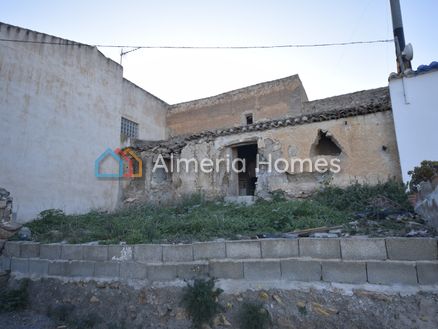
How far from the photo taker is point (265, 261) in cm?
395

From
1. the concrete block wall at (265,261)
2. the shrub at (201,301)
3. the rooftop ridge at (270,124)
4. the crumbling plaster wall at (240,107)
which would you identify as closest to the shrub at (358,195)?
the rooftop ridge at (270,124)

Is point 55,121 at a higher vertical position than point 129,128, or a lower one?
lower

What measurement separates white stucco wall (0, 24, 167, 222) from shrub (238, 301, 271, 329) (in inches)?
326

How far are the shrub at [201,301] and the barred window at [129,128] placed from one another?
1078 cm

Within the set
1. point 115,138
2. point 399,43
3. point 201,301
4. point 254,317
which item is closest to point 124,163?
point 115,138

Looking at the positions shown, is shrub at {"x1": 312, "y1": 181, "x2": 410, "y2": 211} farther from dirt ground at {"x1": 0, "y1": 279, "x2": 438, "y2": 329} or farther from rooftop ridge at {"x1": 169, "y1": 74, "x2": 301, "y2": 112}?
rooftop ridge at {"x1": 169, "y1": 74, "x2": 301, "y2": 112}

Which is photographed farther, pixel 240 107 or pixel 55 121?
pixel 240 107

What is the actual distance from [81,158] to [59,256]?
6.38 metres

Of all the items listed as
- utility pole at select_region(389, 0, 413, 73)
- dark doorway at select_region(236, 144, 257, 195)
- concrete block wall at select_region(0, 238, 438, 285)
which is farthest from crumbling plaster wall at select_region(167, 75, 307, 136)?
concrete block wall at select_region(0, 238, 438, 285)

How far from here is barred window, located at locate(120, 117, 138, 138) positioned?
43.8 feet

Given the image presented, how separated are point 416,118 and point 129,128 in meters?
11.9

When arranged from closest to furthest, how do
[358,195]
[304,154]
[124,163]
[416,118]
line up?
1. [416,118]
2. [358,195]
3. [304,154]
4. [124,163]

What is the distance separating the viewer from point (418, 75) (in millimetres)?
7250

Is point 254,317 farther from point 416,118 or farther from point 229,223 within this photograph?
point 416,118
